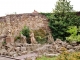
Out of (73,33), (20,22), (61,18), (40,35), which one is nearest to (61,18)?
A: (61,18)

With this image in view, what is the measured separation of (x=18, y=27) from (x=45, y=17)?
251cm

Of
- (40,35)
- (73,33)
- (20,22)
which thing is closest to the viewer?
(73,33)

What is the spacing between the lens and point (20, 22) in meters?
24.3

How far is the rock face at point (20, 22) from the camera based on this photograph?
78.3 ft

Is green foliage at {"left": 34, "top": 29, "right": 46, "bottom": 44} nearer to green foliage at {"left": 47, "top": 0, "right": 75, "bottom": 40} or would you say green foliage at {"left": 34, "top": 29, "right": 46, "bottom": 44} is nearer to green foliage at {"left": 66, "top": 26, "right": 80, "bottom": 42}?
green foliage at {"left": 47, "top": 0, "right": 75, "bottom": 40}

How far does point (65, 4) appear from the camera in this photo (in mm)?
24141

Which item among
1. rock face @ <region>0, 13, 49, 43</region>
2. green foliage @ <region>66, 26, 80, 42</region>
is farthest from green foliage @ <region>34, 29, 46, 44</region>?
green foliage @ <region>66, 26, 80, 42</region>

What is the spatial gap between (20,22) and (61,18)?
347 cm

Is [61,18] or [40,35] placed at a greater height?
[61,18]

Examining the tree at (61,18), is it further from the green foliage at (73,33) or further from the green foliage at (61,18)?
the green foliage at (73,33)

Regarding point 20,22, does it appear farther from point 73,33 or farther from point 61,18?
point 73,33

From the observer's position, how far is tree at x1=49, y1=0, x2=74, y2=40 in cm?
2359

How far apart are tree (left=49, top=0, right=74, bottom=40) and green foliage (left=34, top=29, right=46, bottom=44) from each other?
85 cm

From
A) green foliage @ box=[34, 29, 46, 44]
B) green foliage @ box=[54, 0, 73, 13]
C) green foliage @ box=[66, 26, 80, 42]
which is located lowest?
green foliage @ box=[34, 29, 46, 44]
